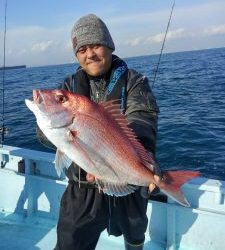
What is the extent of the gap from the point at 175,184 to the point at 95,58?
1392 mm

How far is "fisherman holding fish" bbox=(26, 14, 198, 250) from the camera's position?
2648 millimetres

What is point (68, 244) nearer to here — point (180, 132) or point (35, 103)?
point (35, 103)

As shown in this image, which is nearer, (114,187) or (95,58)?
(114,187)

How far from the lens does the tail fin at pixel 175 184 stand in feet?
9.62

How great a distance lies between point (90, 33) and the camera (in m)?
3.39

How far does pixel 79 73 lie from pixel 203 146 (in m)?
7.14

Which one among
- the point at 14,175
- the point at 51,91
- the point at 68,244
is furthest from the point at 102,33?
the point at 14,175

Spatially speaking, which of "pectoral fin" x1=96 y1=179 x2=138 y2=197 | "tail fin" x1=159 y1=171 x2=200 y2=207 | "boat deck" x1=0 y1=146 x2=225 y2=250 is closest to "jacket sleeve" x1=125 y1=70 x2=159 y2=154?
"tail fin" x1=159 y1=171 x2=200 y2=207

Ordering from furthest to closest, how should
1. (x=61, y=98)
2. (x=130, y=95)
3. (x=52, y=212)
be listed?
(x=52, y=212) → (x=130, y=95) → (x=61, y=98)

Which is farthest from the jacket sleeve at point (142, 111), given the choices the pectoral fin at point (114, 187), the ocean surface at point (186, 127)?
the ocean surface at point (186, 127)

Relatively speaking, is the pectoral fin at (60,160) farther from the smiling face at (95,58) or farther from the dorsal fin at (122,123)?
the smiling face at (95,58)

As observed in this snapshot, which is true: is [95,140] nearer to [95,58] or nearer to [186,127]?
[95,58]

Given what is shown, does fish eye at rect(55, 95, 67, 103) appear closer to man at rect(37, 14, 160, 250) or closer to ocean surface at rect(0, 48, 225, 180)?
man at rect(37, 14, 160, 250)

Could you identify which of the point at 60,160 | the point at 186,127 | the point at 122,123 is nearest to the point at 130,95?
the point at 122,123
